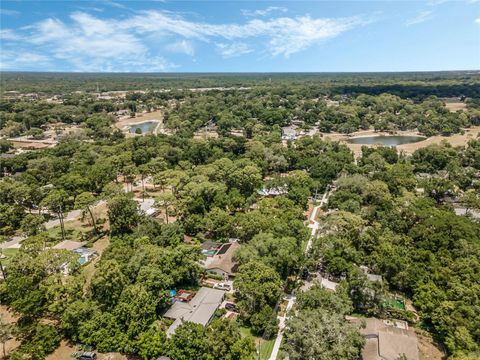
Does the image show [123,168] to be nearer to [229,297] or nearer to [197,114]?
[229,297]

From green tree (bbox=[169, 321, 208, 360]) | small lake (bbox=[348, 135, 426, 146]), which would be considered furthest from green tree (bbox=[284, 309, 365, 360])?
small lake (bbox=[348, 135, 426, 146])

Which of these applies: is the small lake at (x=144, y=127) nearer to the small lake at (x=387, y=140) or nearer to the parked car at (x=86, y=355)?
the small lake at (x=387, y=140)

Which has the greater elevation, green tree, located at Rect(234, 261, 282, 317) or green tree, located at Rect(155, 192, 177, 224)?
green tree, located at Rect(155, 192, 177, 224)

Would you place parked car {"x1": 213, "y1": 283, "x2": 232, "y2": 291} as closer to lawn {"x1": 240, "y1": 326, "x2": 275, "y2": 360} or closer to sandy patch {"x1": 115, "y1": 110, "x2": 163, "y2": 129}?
lawn {"x1": 240, "y1": 326, "x2": 275, "y2": 360}

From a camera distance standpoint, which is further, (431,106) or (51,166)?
(431,106)

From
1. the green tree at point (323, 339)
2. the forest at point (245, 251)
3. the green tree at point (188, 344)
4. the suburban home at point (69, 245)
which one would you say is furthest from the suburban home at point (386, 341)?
the suburban home at point (69, 245)

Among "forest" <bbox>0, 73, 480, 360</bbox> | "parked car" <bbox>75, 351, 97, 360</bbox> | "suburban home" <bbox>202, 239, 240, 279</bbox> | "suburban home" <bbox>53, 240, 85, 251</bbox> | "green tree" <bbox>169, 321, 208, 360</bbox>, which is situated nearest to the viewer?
"green tree" <bbox>169, 321, 208, 360</bbox>

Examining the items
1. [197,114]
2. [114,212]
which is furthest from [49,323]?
[197,114]
